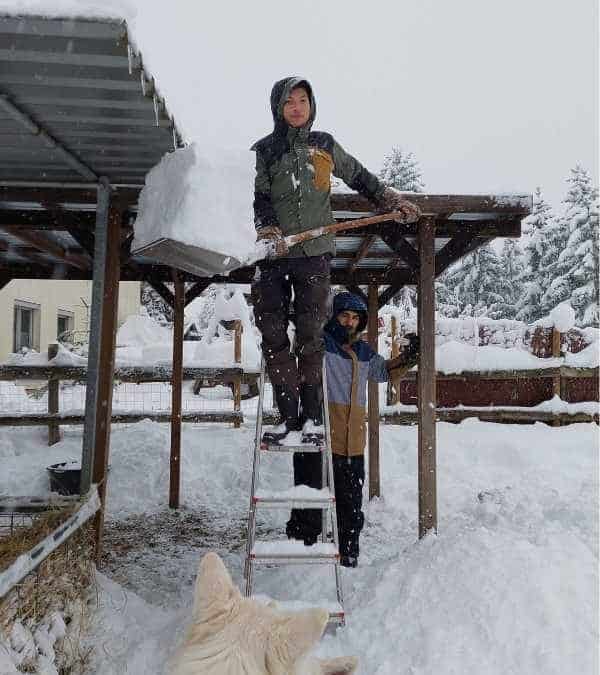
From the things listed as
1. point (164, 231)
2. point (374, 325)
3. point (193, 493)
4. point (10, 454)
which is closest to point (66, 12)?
point (164, 231)

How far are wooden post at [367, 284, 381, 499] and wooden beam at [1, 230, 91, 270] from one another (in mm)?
3484

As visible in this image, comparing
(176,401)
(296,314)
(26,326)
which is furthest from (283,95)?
(26,326)

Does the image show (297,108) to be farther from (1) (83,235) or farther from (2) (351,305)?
(1) (83,235)

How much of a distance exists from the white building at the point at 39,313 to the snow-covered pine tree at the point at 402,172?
15.1 metres

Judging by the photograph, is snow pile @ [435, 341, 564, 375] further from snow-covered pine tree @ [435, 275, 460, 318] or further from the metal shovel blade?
snow-covered pine tree @ [435, 275, 460, 318]

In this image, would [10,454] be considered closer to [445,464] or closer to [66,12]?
[445,464]

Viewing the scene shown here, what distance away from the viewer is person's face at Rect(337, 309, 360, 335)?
4.92 metres

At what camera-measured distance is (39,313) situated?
18125mm

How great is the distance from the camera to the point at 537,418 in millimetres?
10164

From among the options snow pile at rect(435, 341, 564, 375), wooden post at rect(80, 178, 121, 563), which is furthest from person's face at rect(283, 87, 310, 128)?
snow pile at rect(435, 341, 564, 375)

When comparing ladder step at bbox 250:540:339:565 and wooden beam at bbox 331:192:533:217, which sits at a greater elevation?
wooden beam at bbox 331:192:533:217

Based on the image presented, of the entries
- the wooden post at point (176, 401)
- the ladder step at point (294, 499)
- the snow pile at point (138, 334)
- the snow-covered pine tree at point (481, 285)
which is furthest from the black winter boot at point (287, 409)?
the snow-covered pine tree at point (481, 285)

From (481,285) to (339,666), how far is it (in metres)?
28.0

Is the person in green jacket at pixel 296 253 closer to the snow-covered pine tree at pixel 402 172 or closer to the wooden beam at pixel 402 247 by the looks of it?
the wooden beam at pixel 402 247
